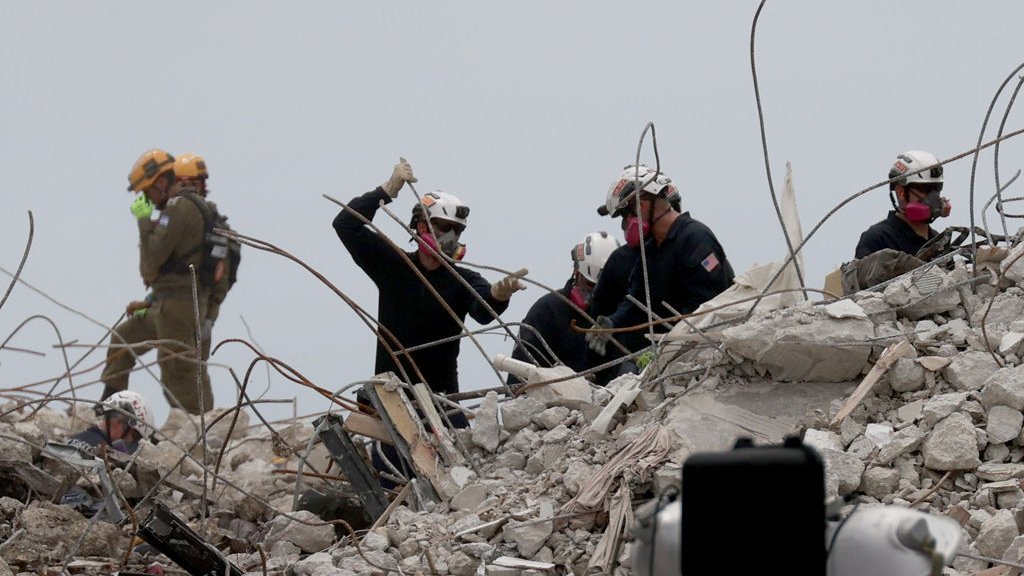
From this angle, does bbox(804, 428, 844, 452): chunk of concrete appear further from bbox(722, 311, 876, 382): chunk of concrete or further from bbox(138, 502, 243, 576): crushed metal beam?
bbox(138, 502, 243, 576): crushed metal beam

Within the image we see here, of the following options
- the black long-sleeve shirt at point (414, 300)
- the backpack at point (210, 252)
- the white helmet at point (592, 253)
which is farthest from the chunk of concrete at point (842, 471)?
the backpack at point (210, 252)

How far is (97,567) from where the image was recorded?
573 cm

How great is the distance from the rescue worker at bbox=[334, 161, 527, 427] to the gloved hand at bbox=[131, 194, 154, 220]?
3.30 m

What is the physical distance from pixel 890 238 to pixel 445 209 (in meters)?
2.31

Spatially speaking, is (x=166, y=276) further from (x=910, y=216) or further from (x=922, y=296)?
(x=922, y=296)

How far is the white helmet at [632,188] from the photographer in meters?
7.48

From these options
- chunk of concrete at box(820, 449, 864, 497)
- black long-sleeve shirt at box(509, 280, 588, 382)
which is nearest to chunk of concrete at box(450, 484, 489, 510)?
chunk of concrete at box(820, 449, 864, 497)

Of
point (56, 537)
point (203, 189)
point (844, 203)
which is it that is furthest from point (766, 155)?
point (203, 189)

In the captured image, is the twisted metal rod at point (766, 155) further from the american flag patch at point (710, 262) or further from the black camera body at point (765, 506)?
the black camera body at point (765, 506)

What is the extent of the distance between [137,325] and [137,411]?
31.9 inches

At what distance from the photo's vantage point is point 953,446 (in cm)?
484

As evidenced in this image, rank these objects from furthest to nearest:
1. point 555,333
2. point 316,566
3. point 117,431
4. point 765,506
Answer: point 117,431 → point 555,333 → point 316,566 → point 765,506

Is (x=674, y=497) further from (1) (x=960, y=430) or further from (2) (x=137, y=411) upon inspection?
(2) (x=137, y=411)

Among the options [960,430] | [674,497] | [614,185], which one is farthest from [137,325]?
[674,497]
